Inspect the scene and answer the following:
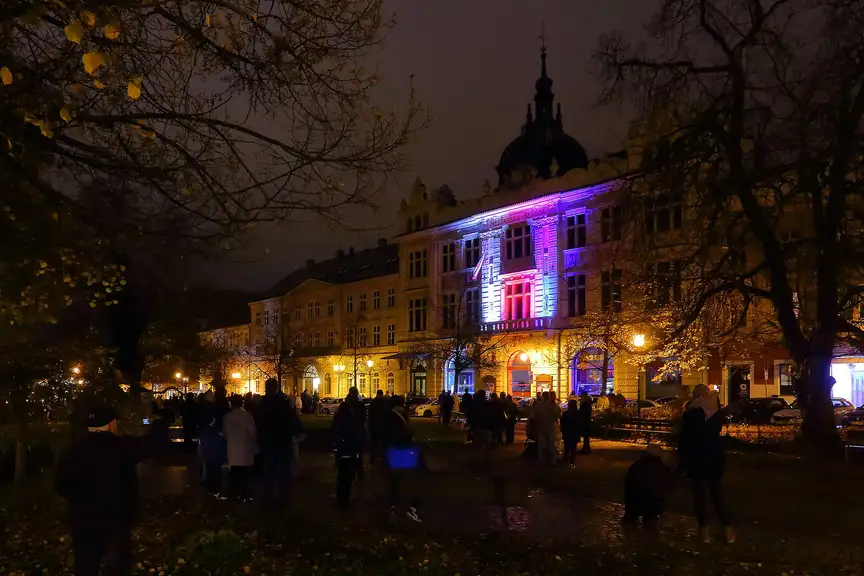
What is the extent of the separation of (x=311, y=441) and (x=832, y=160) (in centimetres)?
1746

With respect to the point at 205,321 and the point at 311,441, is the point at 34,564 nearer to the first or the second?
the point at 311,441

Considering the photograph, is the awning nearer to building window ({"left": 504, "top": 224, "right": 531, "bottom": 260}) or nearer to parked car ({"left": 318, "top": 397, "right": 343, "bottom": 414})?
parked car ({"left": 318, "top": 397, "right": 343, "bottom": 414})

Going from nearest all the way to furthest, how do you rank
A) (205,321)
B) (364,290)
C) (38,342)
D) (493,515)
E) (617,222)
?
(38,342)
(493,515)
(617,222)
(205,321)
(364,290)

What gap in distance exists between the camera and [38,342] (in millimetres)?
9930

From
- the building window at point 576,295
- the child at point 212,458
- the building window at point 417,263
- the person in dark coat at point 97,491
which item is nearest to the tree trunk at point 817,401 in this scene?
the child at point 212,458

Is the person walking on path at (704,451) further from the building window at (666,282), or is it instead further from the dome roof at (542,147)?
the dome roof at (542,147)

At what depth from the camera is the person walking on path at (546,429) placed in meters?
20.6

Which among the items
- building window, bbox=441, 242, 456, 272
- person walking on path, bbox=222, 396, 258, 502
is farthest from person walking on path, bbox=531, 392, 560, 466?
building window, bbox=441, 242, 456, 272

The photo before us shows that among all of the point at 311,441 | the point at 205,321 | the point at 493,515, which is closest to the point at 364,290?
the point at 205,321

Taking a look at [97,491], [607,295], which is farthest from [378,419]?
[607,295]

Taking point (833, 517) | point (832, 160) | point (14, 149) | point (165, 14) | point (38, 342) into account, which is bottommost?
point (833, 517)

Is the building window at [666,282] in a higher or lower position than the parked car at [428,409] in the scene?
higher

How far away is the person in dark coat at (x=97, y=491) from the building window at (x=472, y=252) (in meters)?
51.5

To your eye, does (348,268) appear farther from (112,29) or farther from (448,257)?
(112,29)
